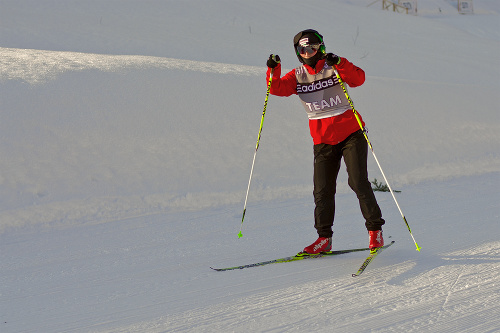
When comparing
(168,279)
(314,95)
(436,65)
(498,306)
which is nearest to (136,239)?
(168,279)

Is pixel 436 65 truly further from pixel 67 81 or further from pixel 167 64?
pixel 67 81

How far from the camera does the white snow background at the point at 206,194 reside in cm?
336

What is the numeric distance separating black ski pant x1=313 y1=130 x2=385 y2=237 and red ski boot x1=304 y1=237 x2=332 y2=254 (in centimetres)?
5

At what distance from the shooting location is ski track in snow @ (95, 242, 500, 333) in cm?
301

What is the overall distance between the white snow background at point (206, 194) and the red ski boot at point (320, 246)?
0.12 meters

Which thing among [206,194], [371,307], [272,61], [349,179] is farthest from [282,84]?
[206,194]

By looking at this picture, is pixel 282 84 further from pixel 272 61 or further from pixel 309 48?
pixel 309 48

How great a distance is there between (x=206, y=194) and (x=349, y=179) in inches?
88.2

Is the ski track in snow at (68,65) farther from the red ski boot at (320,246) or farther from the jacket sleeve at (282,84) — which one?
the red ski boot at (320,246)

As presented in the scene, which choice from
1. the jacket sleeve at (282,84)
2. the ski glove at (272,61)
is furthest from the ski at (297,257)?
the ski glove at (272,61)

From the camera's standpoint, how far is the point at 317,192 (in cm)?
449

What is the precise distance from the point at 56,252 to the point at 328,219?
207 centimetres

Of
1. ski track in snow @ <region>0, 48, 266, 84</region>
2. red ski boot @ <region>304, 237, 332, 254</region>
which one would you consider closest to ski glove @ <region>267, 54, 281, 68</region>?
red ski boot @ <region>304, 237, 332, 254</region>

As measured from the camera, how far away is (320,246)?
14.5 feet
